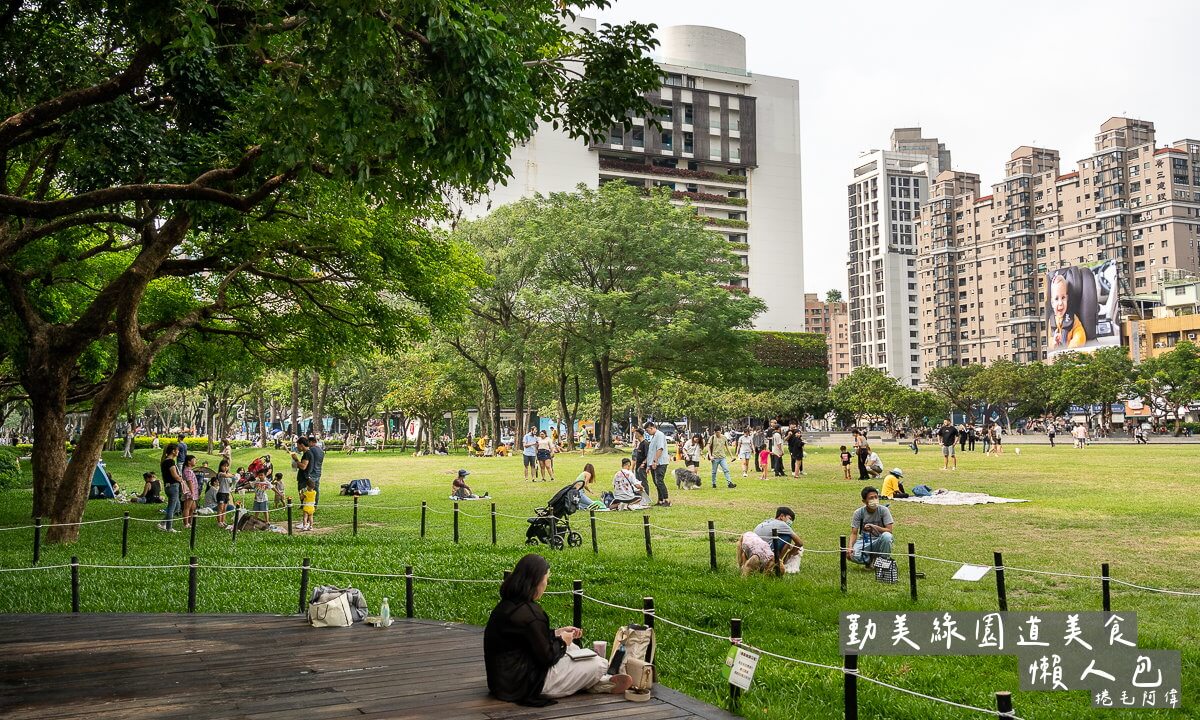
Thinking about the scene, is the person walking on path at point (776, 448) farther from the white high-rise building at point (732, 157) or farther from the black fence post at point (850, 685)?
the white high-rise building at point (732, 157)

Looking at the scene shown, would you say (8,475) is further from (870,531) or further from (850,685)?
(850,685)

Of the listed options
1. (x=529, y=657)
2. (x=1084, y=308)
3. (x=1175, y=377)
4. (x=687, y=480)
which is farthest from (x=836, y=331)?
(x=529, y=657)

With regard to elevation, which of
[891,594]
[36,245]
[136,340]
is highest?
[36,245]

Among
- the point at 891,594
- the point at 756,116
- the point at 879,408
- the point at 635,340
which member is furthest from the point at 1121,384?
the point at 891,594

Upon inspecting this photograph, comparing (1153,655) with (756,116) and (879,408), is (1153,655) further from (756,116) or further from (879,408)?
(756,116)

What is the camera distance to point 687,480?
25672mm

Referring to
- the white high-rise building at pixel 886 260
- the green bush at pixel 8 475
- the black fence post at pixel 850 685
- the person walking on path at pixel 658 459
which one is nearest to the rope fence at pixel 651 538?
the person walking on path at pixel 658 459

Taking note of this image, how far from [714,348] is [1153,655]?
39.9 metres

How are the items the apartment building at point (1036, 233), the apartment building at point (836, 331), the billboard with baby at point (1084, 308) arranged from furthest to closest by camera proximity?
the apartment building at point (836, 331) → the apartment building at point (1036, 233) → the billboard with baby at point (1084, 308)

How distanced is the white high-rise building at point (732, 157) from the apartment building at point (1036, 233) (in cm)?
4431

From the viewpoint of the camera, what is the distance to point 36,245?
17.2 m

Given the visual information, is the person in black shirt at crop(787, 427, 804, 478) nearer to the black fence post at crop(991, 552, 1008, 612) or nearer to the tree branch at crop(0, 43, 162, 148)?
the black fence post at crop(991, 552, 1008, 612)

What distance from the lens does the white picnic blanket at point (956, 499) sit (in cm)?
2017

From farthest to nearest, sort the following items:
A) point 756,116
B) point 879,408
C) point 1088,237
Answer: point 1088,237, point 756,116, point 879,408
